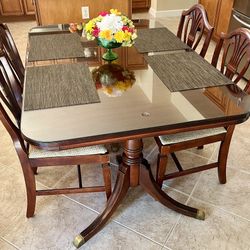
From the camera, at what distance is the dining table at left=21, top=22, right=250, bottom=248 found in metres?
1.11

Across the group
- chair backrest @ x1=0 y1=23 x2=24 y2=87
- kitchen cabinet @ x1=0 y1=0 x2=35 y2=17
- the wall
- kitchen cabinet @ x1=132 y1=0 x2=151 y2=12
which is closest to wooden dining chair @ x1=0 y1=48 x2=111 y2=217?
chair backrest @ x1=0 y1=23 x2=24 y2=87

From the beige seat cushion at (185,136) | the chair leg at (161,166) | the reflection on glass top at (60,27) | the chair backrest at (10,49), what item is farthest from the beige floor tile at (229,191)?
the chair backrest at (10,49)

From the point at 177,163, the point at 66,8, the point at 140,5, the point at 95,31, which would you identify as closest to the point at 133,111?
the point at 95,31

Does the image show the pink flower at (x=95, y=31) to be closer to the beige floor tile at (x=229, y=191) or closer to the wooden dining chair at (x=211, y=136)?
the wooden dining chair at (x=211, y=136)

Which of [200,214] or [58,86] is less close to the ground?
[58,86]

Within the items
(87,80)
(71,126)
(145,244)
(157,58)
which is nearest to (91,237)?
(145,244)

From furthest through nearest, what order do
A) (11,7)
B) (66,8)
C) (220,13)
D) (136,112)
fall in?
(11,7)
(220,13)
(66,8)
(136,112)

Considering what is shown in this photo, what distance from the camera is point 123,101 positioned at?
4.26 feet

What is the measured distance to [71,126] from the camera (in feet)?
3.66

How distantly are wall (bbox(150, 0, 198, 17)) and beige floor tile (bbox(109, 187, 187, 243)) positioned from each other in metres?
4.10

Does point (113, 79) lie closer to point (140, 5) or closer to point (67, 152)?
point (67, 152)

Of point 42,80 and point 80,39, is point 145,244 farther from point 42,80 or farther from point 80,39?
point 80,39

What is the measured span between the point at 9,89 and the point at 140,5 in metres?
4.50

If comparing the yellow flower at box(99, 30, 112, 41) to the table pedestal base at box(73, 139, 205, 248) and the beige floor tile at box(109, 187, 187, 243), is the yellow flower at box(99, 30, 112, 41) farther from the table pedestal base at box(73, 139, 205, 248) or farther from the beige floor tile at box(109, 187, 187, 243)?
the beige floor tile at box(109, 187, 187, 243)
